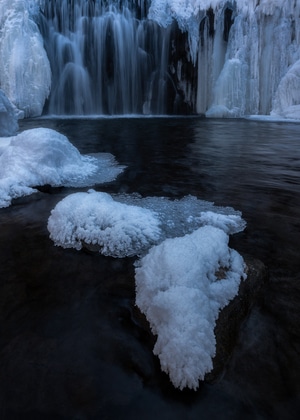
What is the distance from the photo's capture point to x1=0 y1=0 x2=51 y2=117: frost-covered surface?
15164mm

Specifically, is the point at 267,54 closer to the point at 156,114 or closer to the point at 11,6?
the point at 156,114

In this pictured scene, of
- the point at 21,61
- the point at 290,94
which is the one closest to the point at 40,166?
the point at 21,61

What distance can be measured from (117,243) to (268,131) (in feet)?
31.5

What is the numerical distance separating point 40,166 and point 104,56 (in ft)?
49.8

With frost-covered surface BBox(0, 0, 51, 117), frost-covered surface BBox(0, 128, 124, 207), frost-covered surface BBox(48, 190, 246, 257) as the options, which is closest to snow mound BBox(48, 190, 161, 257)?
frost-covered surface BBox(48, 190, 246, 257)

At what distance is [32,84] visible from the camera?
50.2 ft

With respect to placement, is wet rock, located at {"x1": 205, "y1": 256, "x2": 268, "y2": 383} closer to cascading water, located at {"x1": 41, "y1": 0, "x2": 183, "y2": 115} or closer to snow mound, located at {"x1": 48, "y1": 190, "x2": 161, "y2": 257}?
snow mound, located at {"x1": 48, "y1": 190, "x2": 161, "y2": 257}

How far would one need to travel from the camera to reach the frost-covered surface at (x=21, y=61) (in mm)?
15164

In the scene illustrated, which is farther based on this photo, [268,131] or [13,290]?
[268,131]

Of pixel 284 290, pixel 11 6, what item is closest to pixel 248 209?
pixel 284 290

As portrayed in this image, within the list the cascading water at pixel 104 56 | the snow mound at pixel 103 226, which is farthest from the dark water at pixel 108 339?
the cascading water at pixel 104 56

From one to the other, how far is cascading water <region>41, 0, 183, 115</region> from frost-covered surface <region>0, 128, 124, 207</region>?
43.6 feet

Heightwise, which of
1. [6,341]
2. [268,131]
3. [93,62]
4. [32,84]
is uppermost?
[93,62]

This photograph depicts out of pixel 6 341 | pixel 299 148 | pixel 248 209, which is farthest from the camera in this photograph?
A: pixel 299 148
